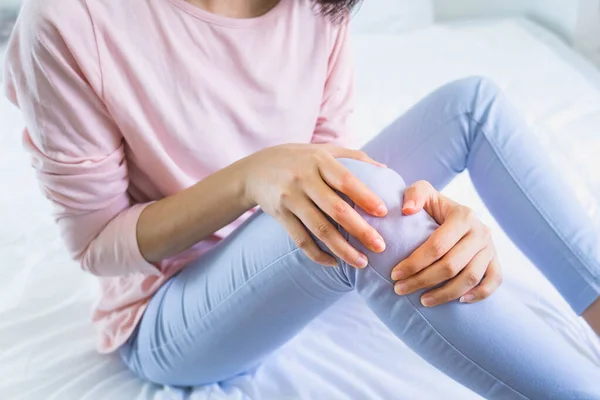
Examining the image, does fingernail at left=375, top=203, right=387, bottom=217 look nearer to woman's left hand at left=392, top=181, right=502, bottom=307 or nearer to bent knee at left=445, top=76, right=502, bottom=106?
woman's left hand at left=392, top=181, right=502, bottom=307

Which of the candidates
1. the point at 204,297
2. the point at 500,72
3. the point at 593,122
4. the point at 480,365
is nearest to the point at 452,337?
the point at 480,365

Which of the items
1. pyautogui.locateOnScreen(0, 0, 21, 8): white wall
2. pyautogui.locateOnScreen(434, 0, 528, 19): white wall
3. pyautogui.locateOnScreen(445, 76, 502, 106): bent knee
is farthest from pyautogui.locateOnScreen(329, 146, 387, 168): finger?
pyautogui.locateOnScreen(434, 0, 528, 19): white wall

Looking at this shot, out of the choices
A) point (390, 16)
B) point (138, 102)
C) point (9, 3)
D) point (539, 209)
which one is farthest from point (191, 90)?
point (390, 16)

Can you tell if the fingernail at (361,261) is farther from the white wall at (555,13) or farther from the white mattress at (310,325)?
the white wall at (555,13)

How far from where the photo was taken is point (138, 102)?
67cm

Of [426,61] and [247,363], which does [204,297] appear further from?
[426,61]

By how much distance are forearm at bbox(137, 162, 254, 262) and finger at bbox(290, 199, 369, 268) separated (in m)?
0.09

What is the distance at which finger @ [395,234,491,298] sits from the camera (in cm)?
52

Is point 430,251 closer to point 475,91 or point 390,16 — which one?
point 475,91

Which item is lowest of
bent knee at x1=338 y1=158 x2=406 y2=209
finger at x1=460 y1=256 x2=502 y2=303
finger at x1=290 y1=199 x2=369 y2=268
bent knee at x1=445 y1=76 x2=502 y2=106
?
finger at x1=290 y1=199 x2=369 y2=268

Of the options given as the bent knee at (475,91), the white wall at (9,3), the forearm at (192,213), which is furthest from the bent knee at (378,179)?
the white wall at (9,3)

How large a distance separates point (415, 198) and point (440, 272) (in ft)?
0.23

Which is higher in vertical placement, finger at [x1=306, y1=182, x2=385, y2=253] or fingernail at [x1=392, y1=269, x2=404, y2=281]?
finger at [x1=306, y1=182, x2=385, y2=253]

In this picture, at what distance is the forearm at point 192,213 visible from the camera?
62cm
